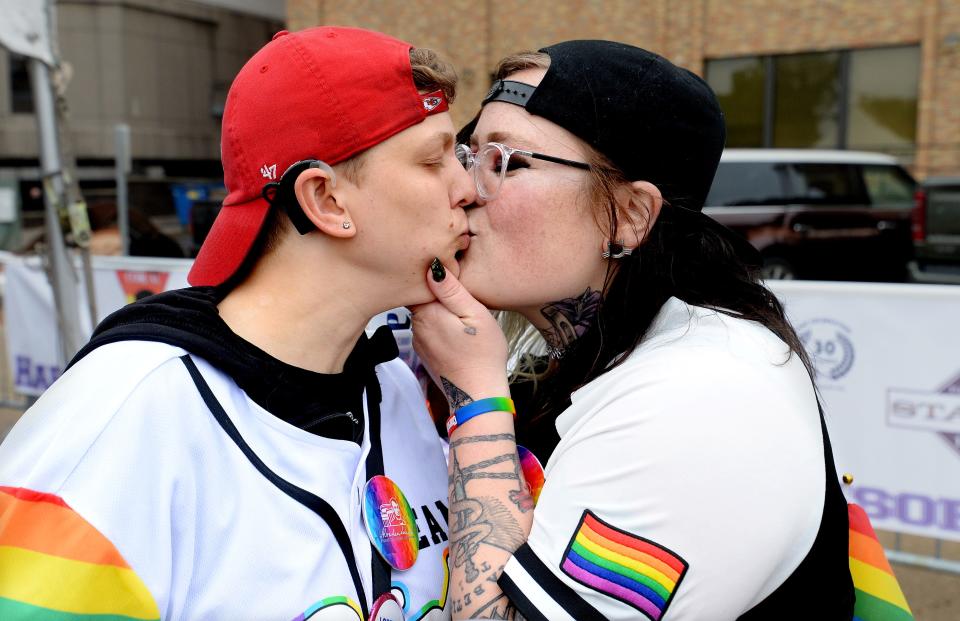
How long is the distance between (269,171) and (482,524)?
830mm

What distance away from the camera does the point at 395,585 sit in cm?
168

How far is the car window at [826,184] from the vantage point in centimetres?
1167

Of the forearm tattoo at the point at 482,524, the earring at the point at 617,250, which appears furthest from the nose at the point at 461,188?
the forearm tattoo at the point at 482,524

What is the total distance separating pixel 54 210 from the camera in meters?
4.48

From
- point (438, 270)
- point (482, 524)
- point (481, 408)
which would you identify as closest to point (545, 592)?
point (482, 524)

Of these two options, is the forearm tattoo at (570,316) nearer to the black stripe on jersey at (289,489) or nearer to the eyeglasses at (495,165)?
the eyeglasses at (495,165)

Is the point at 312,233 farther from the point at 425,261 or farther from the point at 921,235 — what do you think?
the point at 921,235

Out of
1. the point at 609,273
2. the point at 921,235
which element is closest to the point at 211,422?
the point at 609,273

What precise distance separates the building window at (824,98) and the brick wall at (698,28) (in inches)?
12.7

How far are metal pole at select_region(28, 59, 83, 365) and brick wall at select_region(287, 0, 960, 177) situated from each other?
14927 mm

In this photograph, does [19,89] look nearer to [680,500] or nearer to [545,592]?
[545,592]

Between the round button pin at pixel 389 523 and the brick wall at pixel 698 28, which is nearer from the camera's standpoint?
the round button pin at pixel 389 523

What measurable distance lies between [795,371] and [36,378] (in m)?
6.63

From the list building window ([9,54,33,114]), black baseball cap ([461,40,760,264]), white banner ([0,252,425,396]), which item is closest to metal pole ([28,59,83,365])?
white banner ([0,252,425,396])
